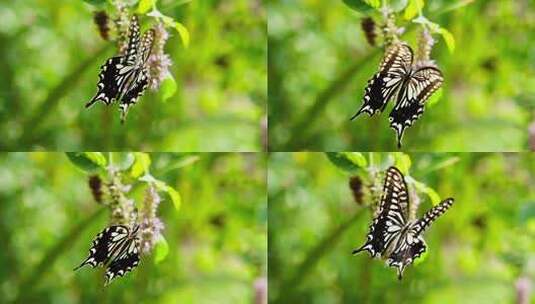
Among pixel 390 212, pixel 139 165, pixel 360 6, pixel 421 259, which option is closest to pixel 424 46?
pixel 360 6

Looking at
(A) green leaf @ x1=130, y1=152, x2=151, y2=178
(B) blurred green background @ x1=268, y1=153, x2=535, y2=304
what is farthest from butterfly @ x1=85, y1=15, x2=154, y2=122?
(B) blurred green background @ x1=268, y1=153, x2=535, y2=304

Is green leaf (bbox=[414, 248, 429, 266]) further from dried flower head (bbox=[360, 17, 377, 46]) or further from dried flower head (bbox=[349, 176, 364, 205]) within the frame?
dried flower head (bbox=[360, 17, 377, 46])

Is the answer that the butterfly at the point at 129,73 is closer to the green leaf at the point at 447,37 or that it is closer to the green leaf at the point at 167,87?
the green leaf at the point at 167,87

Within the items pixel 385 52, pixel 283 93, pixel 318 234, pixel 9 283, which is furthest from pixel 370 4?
pixel 9 283

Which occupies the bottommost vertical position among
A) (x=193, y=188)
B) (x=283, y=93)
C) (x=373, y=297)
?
(x=373, y=297)

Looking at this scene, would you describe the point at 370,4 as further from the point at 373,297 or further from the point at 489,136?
the point at 373,297

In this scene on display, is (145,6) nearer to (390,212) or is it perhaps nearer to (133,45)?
(133,45)

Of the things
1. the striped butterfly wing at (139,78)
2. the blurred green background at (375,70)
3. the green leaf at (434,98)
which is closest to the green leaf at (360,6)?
the blurred green background at (375,70)
